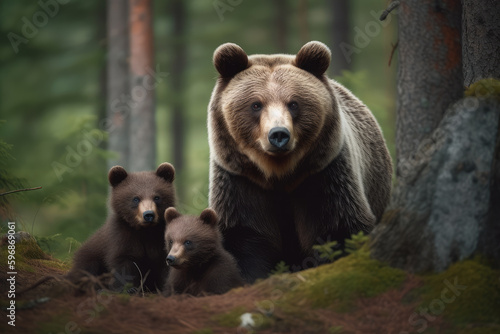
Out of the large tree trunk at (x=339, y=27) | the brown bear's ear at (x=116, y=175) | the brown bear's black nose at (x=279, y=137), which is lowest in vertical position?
the brown bear's ear at (x=116, y=175)

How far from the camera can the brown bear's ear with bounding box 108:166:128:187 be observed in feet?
20.6

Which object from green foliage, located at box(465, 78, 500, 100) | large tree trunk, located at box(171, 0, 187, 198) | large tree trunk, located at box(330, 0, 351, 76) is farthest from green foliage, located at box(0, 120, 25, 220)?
large tree trunk, located at box(171, 0, 187, 198)

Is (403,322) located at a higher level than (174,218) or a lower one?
lower

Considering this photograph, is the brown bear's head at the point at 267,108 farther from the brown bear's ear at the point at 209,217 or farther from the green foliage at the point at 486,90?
the green foliage at the point at 486,90

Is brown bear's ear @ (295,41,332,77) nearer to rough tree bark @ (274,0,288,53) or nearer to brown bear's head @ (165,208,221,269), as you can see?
brown bear's head @ (165,208,221,269)

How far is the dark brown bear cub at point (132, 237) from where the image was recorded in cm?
591

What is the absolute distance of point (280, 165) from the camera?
5.70 m

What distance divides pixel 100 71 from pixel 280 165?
14.5 meters

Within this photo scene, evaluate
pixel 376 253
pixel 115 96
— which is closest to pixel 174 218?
pixel 376 253

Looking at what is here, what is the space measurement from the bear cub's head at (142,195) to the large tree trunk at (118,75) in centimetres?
743

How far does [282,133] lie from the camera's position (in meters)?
5.15

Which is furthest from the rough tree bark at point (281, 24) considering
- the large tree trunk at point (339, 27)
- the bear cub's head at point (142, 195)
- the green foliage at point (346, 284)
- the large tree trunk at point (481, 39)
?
the green foliage at point (346, 284)

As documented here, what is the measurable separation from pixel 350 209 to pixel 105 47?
12460 millimetres

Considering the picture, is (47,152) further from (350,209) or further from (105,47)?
(350,209)
